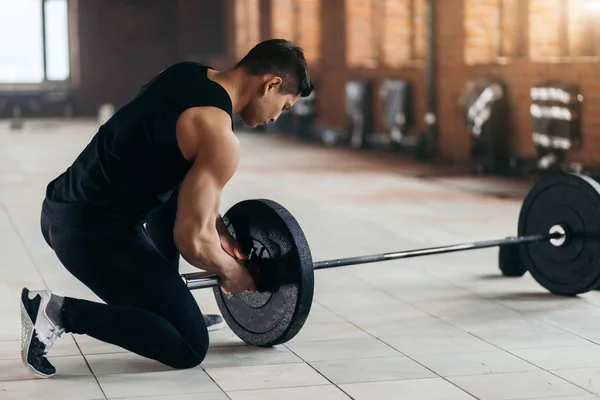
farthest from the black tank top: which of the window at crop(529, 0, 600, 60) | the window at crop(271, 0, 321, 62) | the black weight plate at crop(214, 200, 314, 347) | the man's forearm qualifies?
the window at crop(271, 0, 321, 62)

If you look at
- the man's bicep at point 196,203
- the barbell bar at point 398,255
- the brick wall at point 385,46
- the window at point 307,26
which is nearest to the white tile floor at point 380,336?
the barbell bar at point 398,255

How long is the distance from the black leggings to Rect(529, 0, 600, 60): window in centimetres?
649

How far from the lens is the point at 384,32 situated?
1264 centimetres

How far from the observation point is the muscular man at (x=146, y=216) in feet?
10.8

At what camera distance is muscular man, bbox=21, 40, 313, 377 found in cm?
329

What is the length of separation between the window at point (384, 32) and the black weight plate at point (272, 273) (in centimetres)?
853

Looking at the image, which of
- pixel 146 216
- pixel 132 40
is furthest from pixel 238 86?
pixel 132 40

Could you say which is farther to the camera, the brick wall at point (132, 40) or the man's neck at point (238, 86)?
the brick wall at point (132, 40)

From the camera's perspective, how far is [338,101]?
14.2 meters

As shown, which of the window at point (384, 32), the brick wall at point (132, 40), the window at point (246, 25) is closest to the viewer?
the window at point (384, 32)

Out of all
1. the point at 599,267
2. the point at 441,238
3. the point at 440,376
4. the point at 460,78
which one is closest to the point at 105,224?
the point at 440,376

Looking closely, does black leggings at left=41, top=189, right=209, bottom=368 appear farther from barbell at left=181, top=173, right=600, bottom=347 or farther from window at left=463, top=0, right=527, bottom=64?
window at left=463, top=0, right=527, bottom=64

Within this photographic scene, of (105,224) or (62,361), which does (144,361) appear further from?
(105,224)

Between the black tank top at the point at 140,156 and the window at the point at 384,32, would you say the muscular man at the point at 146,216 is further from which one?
the window at the point at 384,32
